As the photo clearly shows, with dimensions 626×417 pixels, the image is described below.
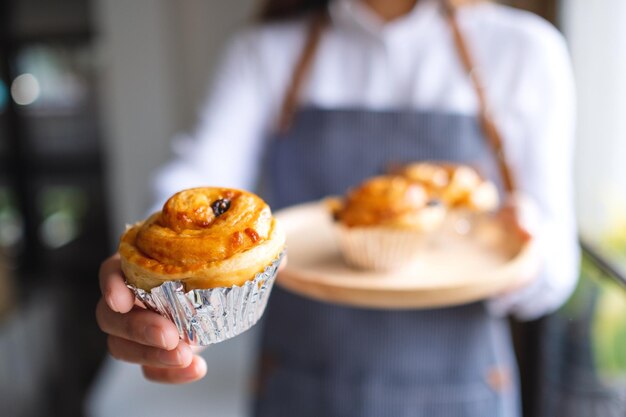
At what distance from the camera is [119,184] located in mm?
3283

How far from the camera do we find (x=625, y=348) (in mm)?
1971

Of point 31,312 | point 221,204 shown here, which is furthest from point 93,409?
point 221,204

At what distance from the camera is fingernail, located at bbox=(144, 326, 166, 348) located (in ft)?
1.58

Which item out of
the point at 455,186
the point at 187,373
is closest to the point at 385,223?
the point at 455,186

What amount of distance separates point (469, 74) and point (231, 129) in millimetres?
593

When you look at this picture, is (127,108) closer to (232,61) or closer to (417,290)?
(232,61)

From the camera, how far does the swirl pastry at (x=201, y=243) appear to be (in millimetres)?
506

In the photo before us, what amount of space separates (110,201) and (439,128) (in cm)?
263

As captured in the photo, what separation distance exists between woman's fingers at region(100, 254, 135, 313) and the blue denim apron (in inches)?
35.1

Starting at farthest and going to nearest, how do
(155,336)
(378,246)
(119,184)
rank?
(119,184), (378,246), (155,336)

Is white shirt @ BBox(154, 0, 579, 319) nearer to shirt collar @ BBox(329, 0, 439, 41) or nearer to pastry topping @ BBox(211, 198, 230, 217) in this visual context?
shirt collar @ BBox(329, 0, 439, 41)

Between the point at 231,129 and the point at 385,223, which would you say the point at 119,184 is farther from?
the point at 385,223

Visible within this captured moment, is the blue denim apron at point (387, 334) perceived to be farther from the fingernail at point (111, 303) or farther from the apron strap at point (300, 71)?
the fingernail at point (111, 303)

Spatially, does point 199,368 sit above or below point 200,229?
below
